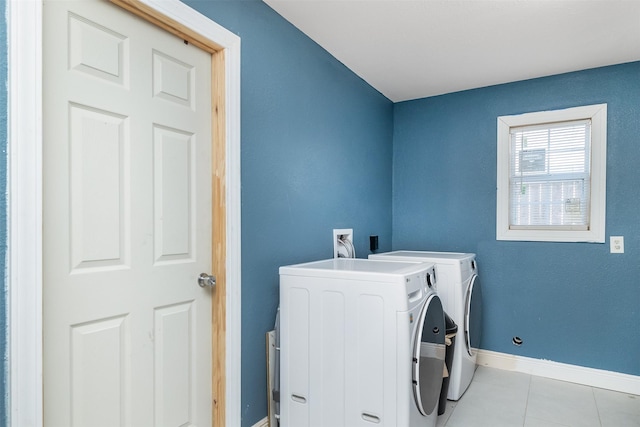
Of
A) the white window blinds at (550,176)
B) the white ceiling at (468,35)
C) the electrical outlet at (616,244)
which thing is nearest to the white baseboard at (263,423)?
the white ceiling at (468,35)

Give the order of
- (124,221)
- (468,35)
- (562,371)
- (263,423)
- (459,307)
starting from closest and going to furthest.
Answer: (124,221) < (263,423) < (468,35) < (459,307) < (562,371)

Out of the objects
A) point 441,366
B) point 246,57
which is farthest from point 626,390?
point 246,57

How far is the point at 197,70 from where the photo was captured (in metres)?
1.61

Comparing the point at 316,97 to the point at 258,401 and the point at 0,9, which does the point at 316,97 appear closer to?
the point at 0,9

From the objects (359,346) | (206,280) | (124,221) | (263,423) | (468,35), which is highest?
(468,35)

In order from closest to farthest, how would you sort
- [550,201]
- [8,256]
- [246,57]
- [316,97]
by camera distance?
[8,256] → [246,57] → [316,97] → [550,201]

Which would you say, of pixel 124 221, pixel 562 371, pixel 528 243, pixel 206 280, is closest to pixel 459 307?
pixel 528 243

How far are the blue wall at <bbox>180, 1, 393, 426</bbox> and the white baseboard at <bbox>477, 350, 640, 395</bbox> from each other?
1.34 metres

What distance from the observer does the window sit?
2.62m

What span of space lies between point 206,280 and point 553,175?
102 inches

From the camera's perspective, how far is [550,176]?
2805 mm

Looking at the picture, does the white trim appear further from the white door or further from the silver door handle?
the silver door handle

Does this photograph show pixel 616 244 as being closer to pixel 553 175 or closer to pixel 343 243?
pixel 553 175

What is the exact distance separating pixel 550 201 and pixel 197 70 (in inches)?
102
